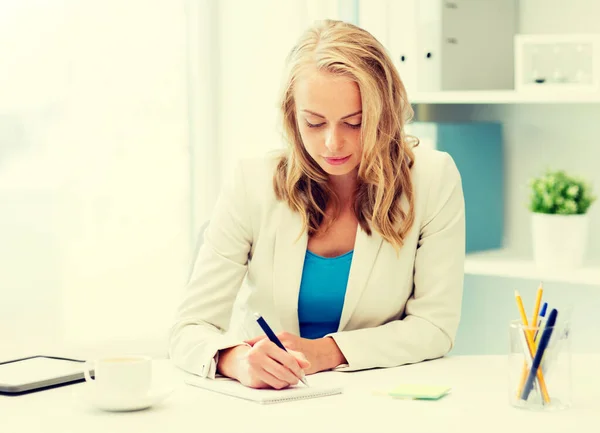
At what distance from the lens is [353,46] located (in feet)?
6.18

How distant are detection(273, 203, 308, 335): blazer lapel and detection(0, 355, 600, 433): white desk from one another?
1.22ft

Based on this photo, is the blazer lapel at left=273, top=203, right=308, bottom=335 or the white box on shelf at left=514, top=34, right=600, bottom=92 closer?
the blazer lapel at left=273, top=203, right=308, bottom=335

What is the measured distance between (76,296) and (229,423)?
4.83ft

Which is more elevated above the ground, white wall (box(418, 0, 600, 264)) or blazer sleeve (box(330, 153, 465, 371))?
white wall (box(418, 0, 600, 264))

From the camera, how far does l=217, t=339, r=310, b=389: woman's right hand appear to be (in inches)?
59.7

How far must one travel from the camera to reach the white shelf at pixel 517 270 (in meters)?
2.51

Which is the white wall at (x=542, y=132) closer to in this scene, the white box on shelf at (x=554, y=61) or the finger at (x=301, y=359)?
the white box on shelf at (x=554, y=61)

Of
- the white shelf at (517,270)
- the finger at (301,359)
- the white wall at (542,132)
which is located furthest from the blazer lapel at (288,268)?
the white wall at (542,132)

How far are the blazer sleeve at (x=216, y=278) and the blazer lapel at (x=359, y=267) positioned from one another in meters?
0.23

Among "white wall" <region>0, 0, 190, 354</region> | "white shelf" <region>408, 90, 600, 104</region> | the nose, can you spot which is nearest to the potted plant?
"white shelf" <region>408, 90, 600, 104</region>

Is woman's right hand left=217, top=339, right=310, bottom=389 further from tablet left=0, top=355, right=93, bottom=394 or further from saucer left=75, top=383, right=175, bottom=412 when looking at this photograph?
tablet left=0, top=355, right=93, bottom=394

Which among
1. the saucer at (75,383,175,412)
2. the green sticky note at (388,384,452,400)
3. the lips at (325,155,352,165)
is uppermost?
the lips at (325,155,352,165)

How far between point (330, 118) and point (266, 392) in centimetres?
60

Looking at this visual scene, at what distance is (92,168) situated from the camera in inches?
106
